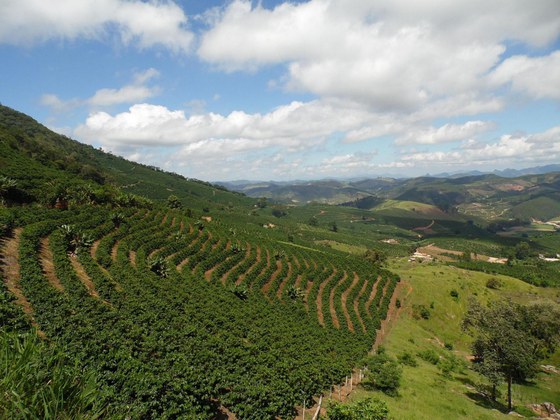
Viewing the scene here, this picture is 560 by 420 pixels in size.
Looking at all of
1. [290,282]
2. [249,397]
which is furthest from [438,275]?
[249,397]

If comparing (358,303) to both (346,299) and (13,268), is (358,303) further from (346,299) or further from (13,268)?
(13,268)

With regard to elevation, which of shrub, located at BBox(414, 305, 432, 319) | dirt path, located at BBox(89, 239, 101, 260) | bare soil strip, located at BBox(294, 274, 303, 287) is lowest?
shrub, located at BBox(414, 305, 432, 319)

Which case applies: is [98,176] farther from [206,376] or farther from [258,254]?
[206,376]

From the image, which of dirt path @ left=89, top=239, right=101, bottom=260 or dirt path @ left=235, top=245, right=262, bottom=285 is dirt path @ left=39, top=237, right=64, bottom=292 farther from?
dirt path @ left=235, top=245, right=262, bottom=285

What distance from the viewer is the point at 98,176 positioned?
492 ft

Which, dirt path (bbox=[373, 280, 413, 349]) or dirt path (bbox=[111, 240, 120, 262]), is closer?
dirt path (bbox=[111, 240, 120, 262])

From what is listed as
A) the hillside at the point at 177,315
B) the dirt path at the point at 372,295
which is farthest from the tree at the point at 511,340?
the dirt path at the point at 372,295

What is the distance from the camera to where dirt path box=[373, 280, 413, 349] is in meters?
59.6

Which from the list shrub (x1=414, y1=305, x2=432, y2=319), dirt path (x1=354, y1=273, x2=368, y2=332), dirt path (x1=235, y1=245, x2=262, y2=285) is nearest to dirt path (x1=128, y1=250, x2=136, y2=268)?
dirt path (x1=235, y1=245, x2=262, y2=285)

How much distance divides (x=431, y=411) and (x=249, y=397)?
21.9 metres

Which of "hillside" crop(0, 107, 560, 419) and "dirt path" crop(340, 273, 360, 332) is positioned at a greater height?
"hillside" crop(0, 107, 560, 419)

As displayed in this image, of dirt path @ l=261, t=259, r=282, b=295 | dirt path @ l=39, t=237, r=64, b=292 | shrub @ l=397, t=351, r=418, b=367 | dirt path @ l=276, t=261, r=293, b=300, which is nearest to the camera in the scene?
dirt path @ l=39, t=237, r=64, b=292

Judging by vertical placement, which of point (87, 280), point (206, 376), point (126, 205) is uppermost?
point (126, 205)

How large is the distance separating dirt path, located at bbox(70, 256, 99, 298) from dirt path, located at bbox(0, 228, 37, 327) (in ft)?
20.6
